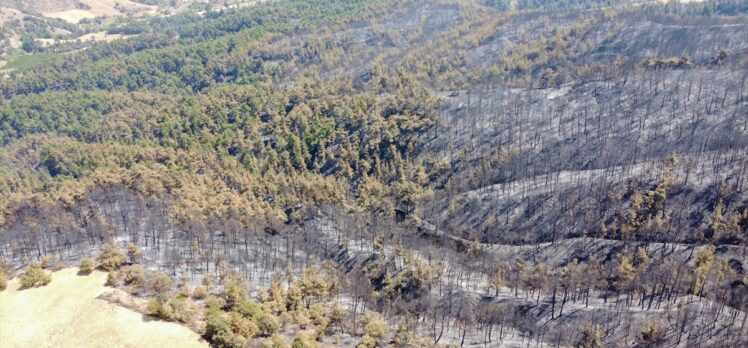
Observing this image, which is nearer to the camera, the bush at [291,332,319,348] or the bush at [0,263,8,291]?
the bush at [291,332,319,348]

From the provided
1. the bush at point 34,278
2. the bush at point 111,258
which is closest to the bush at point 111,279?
the bush at point 111,258

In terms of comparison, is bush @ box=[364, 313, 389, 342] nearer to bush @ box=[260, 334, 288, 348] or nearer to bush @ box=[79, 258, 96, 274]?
bush @ box=[260, 334, 288, 348]

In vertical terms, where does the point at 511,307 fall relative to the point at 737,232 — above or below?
below

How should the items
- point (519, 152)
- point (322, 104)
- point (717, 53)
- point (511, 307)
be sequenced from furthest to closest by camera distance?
point (322, 104) < point (717, 53) < point (519, 152) < point (511, 307)

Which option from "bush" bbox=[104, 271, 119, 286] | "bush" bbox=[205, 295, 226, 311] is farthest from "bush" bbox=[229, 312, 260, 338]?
"bush" bbox=[104, 271, 119, 286]

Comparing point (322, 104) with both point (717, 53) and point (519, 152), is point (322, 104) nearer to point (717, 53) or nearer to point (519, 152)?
point (519, 152)

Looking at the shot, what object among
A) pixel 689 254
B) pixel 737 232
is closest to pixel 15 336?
pixel 689 254
